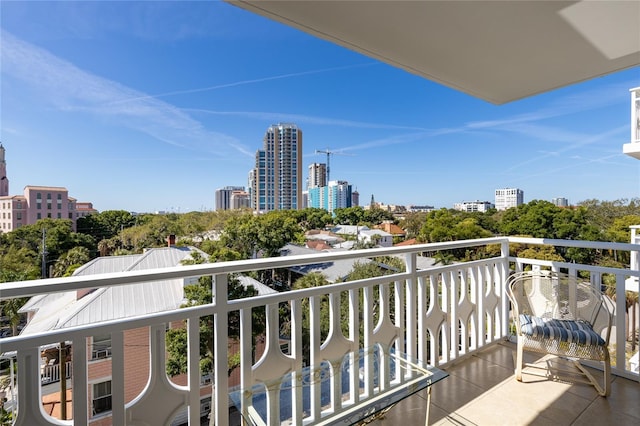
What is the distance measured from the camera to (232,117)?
2769cm

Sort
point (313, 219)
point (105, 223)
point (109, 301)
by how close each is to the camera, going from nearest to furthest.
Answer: point (109, 301), point (105, 223), point (313, 219)

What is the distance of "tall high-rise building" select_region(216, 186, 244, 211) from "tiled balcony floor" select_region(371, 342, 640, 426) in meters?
20.5

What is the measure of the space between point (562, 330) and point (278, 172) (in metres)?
21.9

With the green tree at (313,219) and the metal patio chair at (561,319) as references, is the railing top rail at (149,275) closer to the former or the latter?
the metal patio chair at (561,319)

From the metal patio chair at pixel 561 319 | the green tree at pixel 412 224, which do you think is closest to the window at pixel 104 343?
the metal patio chair at pixel 561 319

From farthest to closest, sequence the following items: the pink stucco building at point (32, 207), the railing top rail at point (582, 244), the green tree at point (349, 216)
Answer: the green tree at point (349, 216), the pink stucco building at point (32, 207), the railing top rail at point (582, 244)

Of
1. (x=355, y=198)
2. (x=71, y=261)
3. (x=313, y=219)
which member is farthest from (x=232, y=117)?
(x=71, y=261)

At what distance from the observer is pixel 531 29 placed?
1868 millimetres

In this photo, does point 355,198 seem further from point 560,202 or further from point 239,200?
point 560,202

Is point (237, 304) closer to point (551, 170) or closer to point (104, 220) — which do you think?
point (104, 220)

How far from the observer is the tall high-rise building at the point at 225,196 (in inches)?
873

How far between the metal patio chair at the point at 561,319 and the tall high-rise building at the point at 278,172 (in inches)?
765

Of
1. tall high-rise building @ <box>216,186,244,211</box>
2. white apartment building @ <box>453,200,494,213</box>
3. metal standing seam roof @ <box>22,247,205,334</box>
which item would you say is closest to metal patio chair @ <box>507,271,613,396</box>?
metal standing seam roof @ <box>22,247,205,334</box>

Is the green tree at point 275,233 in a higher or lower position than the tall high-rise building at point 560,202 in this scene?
lower
